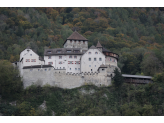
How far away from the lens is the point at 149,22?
16162cm

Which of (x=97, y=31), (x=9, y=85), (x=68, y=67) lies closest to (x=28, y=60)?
(x=9, y=85)

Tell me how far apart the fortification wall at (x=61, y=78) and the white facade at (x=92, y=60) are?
2.44 meters

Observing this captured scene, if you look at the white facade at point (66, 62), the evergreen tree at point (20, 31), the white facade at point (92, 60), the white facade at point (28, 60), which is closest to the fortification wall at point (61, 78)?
the white facade at point (92, 60)

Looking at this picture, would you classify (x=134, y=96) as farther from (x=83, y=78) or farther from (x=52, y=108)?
(x=52, y=108)

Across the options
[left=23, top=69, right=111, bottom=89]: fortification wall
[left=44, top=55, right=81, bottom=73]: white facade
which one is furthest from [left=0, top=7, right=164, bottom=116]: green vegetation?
[left=44, top=55, right=81, bottom=73]: white facade

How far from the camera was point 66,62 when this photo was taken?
77.1 meters

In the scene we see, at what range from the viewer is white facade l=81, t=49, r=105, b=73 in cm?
7556

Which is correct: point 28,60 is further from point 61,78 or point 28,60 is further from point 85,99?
point 85,99

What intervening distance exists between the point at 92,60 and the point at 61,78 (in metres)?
8.68

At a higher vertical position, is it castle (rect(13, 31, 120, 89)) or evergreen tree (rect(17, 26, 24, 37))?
evergreen tree (rect(17, 26, 24, 37))

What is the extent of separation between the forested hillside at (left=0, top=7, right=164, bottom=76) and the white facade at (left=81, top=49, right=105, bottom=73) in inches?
575

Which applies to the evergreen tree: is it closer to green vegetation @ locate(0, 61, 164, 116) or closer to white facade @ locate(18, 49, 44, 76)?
white facade @ locate(18, 49, 44, 76)

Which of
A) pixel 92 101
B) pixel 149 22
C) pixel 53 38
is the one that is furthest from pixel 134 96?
pixel 149 22
